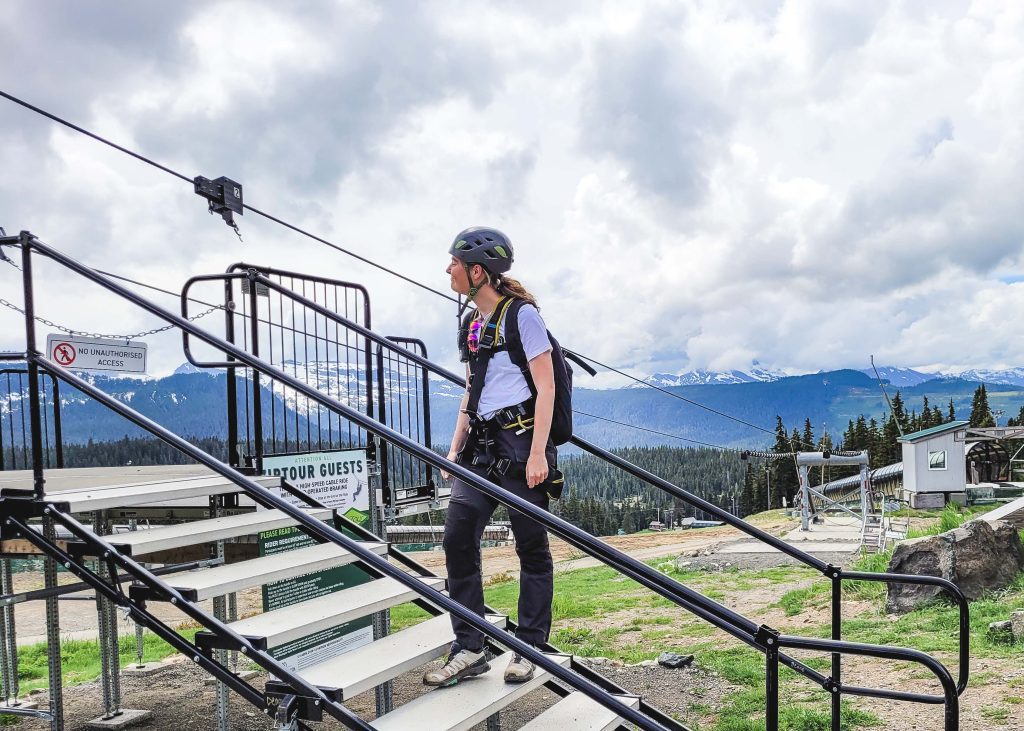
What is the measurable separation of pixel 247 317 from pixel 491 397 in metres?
3.53

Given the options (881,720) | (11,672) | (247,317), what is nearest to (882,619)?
(881,720)

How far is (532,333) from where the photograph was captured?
12.5 feet

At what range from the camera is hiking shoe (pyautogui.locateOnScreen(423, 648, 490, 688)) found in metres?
3.91

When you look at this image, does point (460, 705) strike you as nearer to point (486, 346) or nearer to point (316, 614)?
point (316, 614)

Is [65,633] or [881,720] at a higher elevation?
[881,720]

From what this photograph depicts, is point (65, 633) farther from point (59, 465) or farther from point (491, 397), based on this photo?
point (491, 397)

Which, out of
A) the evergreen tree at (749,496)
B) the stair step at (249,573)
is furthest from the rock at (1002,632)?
the evergreen tree at (749,496)

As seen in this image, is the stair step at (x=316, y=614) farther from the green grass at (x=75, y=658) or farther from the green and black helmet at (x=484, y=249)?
the green grass at (x=75, y=658)

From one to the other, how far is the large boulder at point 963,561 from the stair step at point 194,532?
5.89m

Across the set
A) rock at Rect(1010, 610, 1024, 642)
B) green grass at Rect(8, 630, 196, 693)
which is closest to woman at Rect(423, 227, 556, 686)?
rock at Rect(1010, 610, 1024, 642)

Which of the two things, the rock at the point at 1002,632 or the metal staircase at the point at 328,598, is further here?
the rock at the point at 1002,632

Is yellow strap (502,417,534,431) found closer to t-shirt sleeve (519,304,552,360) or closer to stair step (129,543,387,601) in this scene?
t-shirt sleeve (519,304,552,360)

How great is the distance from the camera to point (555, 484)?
153 inches

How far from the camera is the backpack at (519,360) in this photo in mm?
3861
